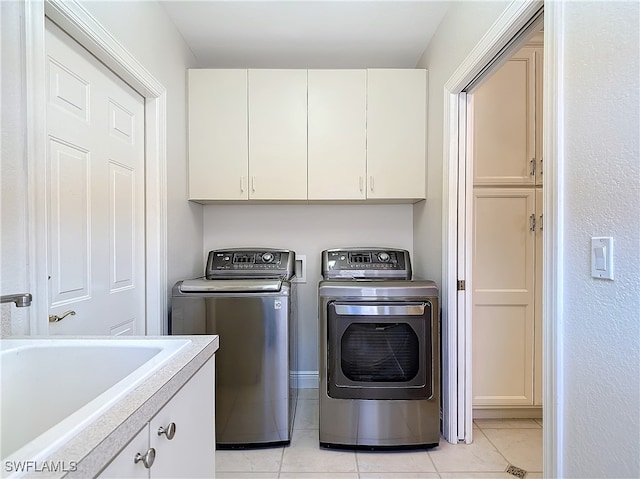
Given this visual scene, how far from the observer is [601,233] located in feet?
2.90

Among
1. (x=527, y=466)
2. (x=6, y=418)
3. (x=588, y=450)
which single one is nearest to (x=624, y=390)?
(x=588, y=450)

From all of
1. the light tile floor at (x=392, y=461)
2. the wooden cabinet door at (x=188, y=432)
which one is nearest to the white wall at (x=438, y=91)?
the light tile floor at (x=392, y=461)

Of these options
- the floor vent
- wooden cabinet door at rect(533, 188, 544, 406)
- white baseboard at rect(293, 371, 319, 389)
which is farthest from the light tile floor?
white baseboard at rect(293, 371, 319, 389)

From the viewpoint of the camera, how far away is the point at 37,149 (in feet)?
3.54

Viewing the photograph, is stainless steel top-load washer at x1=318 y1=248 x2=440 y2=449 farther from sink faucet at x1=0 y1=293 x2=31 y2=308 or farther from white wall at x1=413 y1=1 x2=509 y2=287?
sink faucet at x1=0 y1=293 x2=31 y2=308

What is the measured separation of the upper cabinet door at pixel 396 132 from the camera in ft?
7.44

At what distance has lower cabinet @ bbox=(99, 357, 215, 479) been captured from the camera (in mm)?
586

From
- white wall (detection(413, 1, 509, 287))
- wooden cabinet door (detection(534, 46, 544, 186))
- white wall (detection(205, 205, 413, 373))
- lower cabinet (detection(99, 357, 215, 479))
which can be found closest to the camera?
lower cabinet (detection(99, 357, 215, 479))

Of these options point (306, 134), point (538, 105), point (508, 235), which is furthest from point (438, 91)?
point (508, 235)

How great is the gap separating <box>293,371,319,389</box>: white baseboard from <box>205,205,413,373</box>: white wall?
0.32 m

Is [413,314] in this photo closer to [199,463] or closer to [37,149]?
[199,463]

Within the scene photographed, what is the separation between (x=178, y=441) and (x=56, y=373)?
1.25 ft

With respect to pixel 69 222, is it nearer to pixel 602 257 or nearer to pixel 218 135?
pixel 218 135

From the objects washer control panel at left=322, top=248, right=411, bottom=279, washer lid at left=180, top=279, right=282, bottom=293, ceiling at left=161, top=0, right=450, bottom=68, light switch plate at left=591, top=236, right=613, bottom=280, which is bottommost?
washer lid at left=180, top=279, right=282, bottom=293
